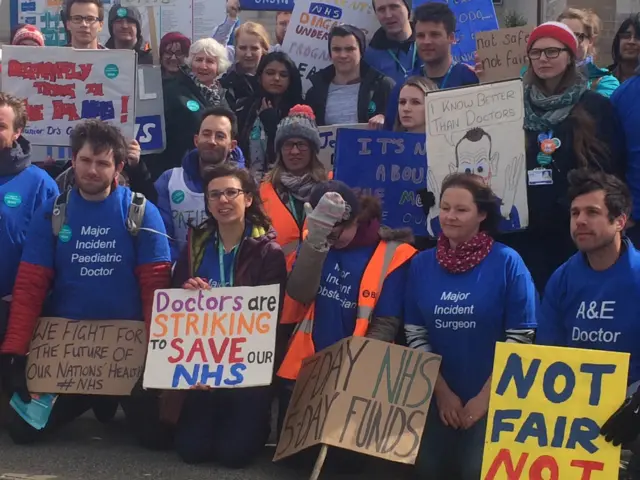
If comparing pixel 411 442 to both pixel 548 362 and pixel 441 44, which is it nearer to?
pixel 548 362

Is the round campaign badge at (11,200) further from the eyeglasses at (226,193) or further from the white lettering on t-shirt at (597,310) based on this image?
the white lettering on t-shirt at (597,310)

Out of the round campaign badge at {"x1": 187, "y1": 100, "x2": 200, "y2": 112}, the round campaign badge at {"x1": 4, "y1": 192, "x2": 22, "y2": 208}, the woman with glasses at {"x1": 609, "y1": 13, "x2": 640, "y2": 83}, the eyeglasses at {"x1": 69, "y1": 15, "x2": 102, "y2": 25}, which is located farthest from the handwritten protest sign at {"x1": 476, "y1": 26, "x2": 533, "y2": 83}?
the round campaign badge at {"x1": 4, "y1": 192, "x2": 22, "y2": 208}

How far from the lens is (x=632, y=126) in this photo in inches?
243

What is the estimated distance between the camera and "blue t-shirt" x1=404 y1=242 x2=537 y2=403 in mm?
5438

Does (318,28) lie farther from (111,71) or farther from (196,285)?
(196,285)

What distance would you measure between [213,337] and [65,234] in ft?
3.47

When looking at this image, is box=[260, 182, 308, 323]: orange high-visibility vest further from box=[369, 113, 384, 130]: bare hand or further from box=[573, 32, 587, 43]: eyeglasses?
box=[573, 32, 587, 43]: eyeglasses

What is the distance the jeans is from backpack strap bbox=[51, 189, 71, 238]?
7.28 ft

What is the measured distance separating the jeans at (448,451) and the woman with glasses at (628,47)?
2.82m

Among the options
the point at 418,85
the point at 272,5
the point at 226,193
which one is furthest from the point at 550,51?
the point at 272,5

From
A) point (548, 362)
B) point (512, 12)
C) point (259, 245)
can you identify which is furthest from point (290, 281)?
point (512, 12)

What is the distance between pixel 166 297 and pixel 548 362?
202 centimetres

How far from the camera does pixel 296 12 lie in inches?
330

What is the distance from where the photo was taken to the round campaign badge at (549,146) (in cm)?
605
